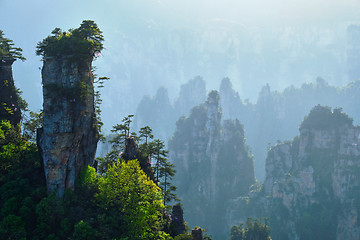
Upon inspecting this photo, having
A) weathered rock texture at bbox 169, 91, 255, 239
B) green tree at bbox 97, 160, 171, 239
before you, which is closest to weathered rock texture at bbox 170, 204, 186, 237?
green tree at bbox 97, 160, 171, 239

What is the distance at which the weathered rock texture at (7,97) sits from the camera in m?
39.9

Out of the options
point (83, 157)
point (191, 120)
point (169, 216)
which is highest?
point (191, 120)

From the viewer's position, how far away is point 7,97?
1602 inches

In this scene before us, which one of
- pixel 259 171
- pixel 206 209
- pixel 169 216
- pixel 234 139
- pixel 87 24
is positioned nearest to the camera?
pixel 87 24

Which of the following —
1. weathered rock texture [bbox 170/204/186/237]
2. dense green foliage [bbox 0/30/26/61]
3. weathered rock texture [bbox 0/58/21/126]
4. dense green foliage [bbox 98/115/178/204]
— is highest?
dense green foliage [bbox 0/30/26/61]

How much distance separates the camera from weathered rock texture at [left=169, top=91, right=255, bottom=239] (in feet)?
348

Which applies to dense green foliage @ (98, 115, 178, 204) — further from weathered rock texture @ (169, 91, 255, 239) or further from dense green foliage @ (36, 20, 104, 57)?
weathered rock texture @ (169, 91, 255, 239)

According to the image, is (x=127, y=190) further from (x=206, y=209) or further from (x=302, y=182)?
(x=206, y=209)

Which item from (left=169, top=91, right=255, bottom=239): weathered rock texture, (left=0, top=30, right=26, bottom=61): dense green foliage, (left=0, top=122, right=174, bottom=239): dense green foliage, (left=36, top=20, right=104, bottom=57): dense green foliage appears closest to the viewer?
(left=0, top=122, right=174, bottom=239): dense green foliage

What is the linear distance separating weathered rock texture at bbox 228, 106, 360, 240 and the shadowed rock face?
69.1 m

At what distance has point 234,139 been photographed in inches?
4567

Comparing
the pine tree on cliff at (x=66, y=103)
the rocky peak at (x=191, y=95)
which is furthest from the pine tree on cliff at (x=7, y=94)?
the rocky peak at (x=191, y=95)

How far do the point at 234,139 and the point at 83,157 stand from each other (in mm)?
85871

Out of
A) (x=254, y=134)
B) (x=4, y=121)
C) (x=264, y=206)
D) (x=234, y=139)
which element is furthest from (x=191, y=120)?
(x=4, y=121)
